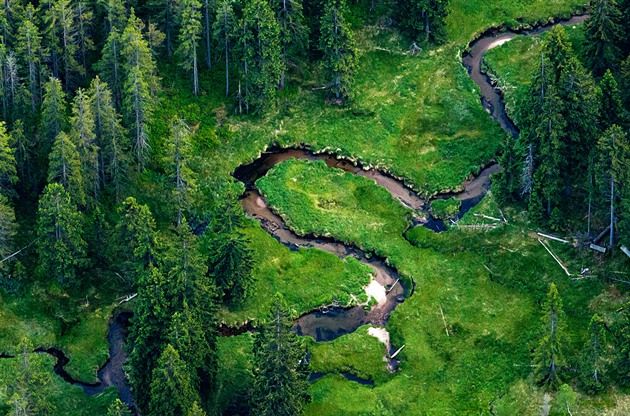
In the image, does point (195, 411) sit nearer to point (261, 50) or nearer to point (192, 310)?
point (192, 310)

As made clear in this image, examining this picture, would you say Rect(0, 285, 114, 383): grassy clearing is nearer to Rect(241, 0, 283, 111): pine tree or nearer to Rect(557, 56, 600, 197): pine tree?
Rect(241, 0, 283, 111): pine tree

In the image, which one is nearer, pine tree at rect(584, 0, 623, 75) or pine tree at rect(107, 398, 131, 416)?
pine tree at rect(107, 398, 131, 416)

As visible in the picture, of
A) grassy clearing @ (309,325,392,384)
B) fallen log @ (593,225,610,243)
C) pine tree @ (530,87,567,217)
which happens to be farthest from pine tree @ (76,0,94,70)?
fallen log @ (593,225,610,243)

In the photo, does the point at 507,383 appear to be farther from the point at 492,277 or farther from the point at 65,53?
the point at 65,53

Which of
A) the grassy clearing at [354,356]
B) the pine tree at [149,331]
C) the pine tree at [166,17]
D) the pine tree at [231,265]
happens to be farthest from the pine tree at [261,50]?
the pine tree at [149,331]

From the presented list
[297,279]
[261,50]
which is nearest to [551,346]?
[297,279]

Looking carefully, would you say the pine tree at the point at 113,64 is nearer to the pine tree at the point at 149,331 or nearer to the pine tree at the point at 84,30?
the pine tree at the point at 84,30
